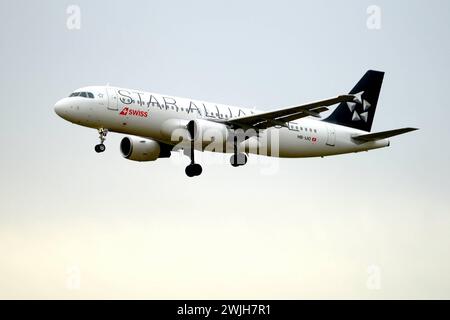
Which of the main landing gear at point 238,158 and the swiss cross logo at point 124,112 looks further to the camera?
the main landing gear at point 238,158

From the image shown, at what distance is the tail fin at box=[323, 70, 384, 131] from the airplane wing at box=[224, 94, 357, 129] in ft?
21.0

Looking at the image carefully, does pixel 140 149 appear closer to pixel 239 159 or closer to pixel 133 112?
pixel 133 112

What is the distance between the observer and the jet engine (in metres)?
51.6

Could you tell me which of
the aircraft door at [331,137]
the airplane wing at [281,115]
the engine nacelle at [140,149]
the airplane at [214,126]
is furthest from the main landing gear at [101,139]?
the aircraft door at [331,137]

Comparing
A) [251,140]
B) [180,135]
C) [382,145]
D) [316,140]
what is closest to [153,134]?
[180,135]

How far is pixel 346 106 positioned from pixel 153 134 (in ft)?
48.0

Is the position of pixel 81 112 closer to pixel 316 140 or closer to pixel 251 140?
pixel 251 140

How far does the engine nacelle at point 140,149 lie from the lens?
51562 millimetres

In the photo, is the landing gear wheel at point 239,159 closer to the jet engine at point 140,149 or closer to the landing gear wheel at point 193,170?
the landing gear wheel at point 193,170

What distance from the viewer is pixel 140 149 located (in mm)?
51625

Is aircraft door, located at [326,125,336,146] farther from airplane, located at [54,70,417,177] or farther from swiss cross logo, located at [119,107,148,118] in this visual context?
swiss cross logo, located at [119,107,148,118]

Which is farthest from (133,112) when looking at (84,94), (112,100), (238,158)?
(238,158)

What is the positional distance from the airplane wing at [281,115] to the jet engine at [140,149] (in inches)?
172

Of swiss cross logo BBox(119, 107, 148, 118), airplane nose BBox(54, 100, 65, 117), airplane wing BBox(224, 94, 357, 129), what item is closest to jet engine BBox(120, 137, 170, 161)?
swiss cross logo BBox(119, 107, 148, 118)
